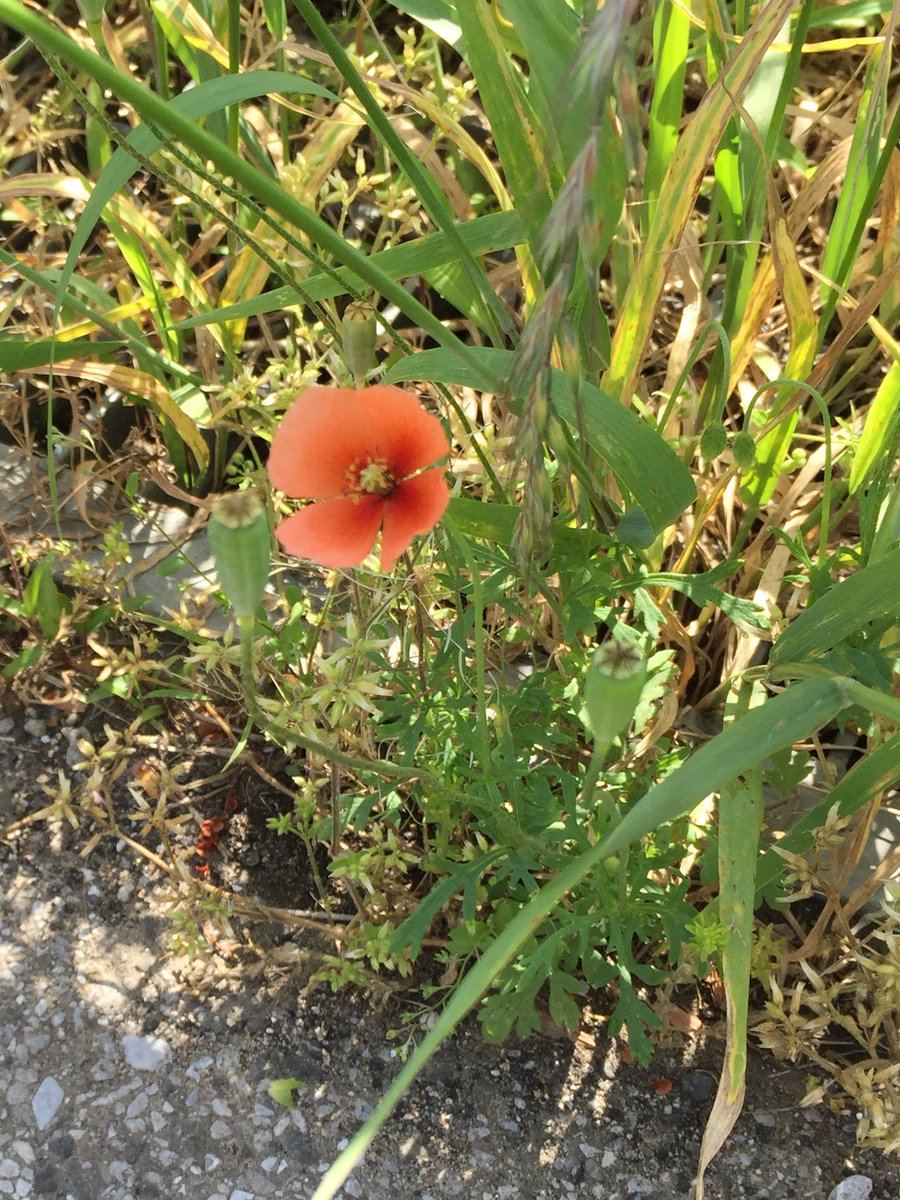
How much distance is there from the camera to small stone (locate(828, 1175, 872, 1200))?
1133 millimetres

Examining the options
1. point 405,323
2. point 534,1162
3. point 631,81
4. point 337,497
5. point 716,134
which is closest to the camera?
point 631,81

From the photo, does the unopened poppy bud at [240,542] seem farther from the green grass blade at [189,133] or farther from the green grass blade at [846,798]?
the green grass blade at [846,798]

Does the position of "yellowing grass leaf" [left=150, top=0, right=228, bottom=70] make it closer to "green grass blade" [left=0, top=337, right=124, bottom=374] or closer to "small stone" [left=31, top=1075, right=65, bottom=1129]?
"green grass blade" [left=0, top=337, right=124, bottom=374]

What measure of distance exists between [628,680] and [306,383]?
65cm

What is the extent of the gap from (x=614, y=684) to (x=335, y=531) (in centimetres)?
25

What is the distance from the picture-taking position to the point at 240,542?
2.10 ft

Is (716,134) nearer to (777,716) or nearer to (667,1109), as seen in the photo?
(777,716)

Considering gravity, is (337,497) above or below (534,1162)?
above

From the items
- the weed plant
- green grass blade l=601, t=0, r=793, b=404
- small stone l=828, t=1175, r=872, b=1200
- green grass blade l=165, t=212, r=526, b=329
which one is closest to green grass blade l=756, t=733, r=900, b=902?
the weed plant

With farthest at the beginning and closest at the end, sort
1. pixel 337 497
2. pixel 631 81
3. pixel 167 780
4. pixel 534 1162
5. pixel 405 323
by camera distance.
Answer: pixel 405 323 < pixel 167 780 < pixel 534 1162 < pixel 337 497 < pixel 631 81

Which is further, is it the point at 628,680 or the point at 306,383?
the point at 306,383

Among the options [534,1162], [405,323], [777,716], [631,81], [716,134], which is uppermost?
[631,81]

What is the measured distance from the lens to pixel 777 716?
0.75m

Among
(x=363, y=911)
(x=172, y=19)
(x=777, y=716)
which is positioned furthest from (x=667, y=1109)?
(x=172, y=19)
